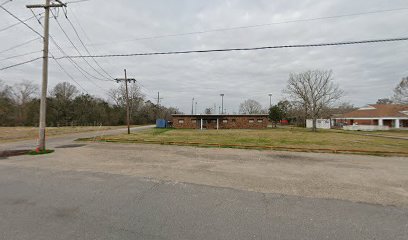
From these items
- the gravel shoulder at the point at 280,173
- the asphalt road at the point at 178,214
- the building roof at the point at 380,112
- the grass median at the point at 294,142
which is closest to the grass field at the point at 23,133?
the grass median at the point at 294,142

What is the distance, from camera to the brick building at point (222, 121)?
135 feet

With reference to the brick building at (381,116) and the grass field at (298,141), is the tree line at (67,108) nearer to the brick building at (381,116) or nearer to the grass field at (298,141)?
the grass field at (298,141)

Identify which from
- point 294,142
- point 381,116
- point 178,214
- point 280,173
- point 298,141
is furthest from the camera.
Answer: point 381,116

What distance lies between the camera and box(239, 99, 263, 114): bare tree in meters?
92.5

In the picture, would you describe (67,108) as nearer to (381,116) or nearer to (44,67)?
(44,67)

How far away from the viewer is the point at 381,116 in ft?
157

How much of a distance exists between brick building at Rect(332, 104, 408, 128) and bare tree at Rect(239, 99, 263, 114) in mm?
38841

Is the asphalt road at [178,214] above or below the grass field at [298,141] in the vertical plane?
below

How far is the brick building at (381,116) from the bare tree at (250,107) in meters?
38.8

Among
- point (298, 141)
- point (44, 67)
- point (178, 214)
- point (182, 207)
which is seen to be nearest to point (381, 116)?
point (298, 141)

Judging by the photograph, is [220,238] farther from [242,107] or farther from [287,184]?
[242,107]

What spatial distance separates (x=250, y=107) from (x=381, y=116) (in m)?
51.6

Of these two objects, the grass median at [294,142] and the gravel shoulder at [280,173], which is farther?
the grass median at [294,142]

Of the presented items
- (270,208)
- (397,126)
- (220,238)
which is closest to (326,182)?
(270,208)
